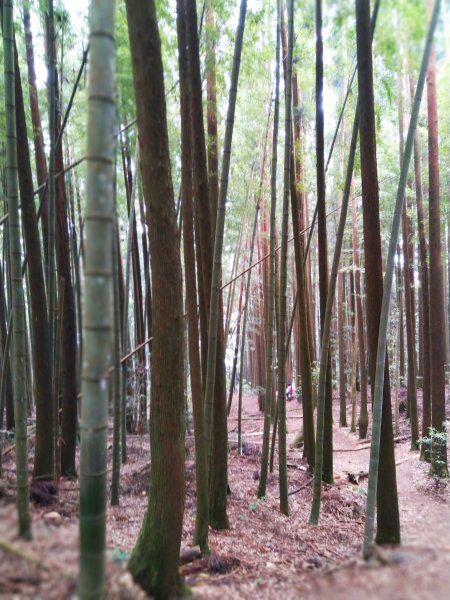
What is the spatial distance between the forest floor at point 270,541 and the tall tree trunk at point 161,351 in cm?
21

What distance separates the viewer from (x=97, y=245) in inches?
56.4

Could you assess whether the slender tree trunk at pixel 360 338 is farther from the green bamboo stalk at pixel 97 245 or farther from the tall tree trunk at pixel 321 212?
the green bamboo stalk at pixel 97 245

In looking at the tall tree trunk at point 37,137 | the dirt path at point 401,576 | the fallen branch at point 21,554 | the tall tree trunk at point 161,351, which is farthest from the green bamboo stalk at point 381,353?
the tall tree trunk at point 37,137

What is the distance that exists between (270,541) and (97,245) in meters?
3.30

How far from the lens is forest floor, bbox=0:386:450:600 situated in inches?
71.5

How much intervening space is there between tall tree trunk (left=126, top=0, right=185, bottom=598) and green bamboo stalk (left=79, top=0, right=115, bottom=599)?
2.92ft

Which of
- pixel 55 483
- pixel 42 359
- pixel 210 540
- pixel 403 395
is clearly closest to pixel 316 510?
pixel 210 540

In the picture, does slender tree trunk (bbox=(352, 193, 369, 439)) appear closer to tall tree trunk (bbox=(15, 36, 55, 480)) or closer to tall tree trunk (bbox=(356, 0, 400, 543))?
tall tree trunk (bbox=(356, 0, 400, 543))

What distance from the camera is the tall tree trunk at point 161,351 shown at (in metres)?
2.34

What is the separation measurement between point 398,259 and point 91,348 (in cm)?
1255

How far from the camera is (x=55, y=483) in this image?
13.9 ft

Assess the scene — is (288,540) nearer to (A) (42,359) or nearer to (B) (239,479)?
(B) (239,479)

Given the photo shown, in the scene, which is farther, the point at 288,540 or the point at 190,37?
the point at 288,540

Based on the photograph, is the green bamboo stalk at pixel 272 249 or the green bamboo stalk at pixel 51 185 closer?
the green bamboo stalk at pixel 51 185
